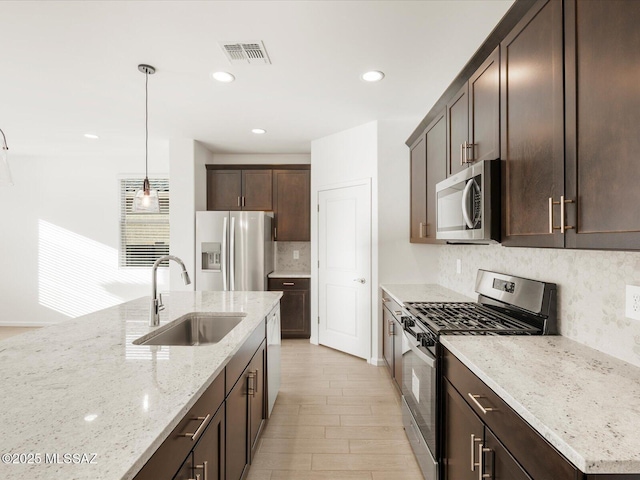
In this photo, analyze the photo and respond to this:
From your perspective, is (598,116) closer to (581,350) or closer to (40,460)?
(581,350)

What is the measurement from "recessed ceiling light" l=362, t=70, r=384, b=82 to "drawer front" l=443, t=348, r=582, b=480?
220 cm

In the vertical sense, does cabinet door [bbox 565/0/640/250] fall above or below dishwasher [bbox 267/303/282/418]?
above

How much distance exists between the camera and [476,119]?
6.52 ft

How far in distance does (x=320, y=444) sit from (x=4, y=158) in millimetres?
2450

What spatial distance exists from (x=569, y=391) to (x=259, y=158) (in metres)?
4.89

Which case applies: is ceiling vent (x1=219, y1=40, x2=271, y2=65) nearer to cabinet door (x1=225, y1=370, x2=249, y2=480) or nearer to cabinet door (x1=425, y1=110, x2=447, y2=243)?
cabinet door (x1=425, y1=110, x2=447, y2=243)

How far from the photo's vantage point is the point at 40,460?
70cm

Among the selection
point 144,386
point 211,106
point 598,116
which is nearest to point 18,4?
point 211,106

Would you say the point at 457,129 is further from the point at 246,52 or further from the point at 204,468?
the point at 204,468

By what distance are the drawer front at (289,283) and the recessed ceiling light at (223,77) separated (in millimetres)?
2626

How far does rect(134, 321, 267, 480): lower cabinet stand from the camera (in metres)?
0.97

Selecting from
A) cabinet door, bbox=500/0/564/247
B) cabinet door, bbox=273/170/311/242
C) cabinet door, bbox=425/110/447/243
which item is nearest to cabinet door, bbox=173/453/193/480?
cabinet door, bbox=500/0/564/247

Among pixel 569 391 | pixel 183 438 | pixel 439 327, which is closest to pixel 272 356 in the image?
pixel 439 327

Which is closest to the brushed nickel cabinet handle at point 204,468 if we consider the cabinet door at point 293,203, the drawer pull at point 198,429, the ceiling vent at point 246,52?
the drawer pull at point 198,429
